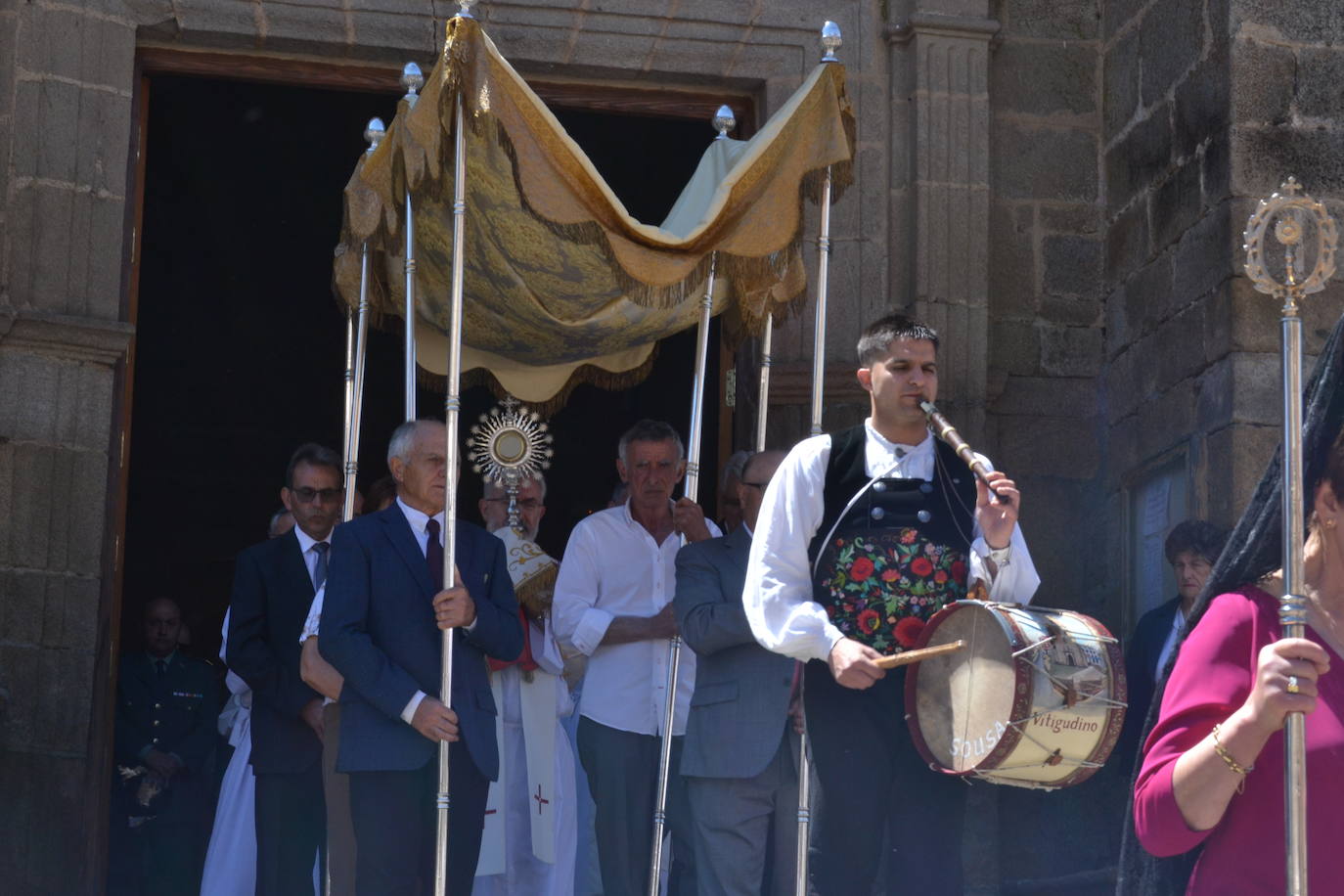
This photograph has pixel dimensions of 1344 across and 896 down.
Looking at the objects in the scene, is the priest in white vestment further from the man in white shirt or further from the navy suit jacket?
the navy suit jacket

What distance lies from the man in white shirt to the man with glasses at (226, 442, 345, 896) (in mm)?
860

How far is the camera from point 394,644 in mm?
5797

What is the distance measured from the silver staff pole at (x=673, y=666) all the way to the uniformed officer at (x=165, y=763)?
2615mm

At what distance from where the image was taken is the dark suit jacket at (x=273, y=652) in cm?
655

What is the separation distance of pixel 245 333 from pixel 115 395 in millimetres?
6595

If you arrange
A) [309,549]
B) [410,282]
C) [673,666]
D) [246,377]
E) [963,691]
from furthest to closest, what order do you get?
[246,377], [309,549], [410,282], [673,666], [963,691]

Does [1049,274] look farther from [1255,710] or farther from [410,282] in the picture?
[1255,710]

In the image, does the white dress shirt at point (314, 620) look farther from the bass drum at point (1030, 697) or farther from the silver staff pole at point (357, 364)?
the bass drum at point (1030, 697)

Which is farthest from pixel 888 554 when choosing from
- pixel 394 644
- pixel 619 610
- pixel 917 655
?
pixel 619 610

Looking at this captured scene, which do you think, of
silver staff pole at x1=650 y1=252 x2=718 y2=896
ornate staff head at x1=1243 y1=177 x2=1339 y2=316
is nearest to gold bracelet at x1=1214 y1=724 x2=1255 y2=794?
ornate staff head at x1=1243 y1=177 x2=1339 y2=316

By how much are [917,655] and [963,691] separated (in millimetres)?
137

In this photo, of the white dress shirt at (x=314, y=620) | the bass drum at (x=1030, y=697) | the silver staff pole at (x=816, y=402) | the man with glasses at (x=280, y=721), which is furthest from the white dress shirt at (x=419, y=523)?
the bass drum at (x=1030, y=697)

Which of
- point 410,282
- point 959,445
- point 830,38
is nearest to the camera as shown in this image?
point 959,445

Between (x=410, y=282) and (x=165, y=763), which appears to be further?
(x=165, y=763)
